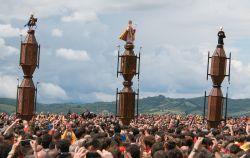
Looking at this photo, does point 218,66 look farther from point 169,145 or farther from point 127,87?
point 169,145

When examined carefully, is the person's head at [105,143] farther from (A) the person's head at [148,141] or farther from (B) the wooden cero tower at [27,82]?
(B) the wooden cero tower at [27,82]

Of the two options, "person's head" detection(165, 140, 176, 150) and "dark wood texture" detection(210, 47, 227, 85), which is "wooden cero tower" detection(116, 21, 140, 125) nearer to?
"dark wood texture" detection(210, 47, 227, 85)

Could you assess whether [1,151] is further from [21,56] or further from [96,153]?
[21,56]

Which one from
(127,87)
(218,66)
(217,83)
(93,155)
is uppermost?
(218,66)

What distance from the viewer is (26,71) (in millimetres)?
31609

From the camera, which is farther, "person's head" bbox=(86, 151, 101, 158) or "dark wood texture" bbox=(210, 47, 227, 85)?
"dark wood texture" bbox=(210, 47, 227, 85)

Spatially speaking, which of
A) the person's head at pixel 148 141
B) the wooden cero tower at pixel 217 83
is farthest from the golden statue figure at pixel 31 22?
the person's head at pixel 148 141

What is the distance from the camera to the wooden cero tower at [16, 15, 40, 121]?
3142 cm

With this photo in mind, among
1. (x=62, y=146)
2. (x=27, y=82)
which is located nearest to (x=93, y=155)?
(x=62, y=146)

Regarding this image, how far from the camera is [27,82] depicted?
31547 mm

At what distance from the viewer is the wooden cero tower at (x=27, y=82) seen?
103ft

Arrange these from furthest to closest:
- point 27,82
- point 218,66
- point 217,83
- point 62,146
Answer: point 27,82
point 217,83
point 218,66
point 62,146

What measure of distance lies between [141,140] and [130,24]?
19.9 meters

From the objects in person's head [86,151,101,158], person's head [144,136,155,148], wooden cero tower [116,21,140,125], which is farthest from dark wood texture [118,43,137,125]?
person's head [86,151,101,158]
